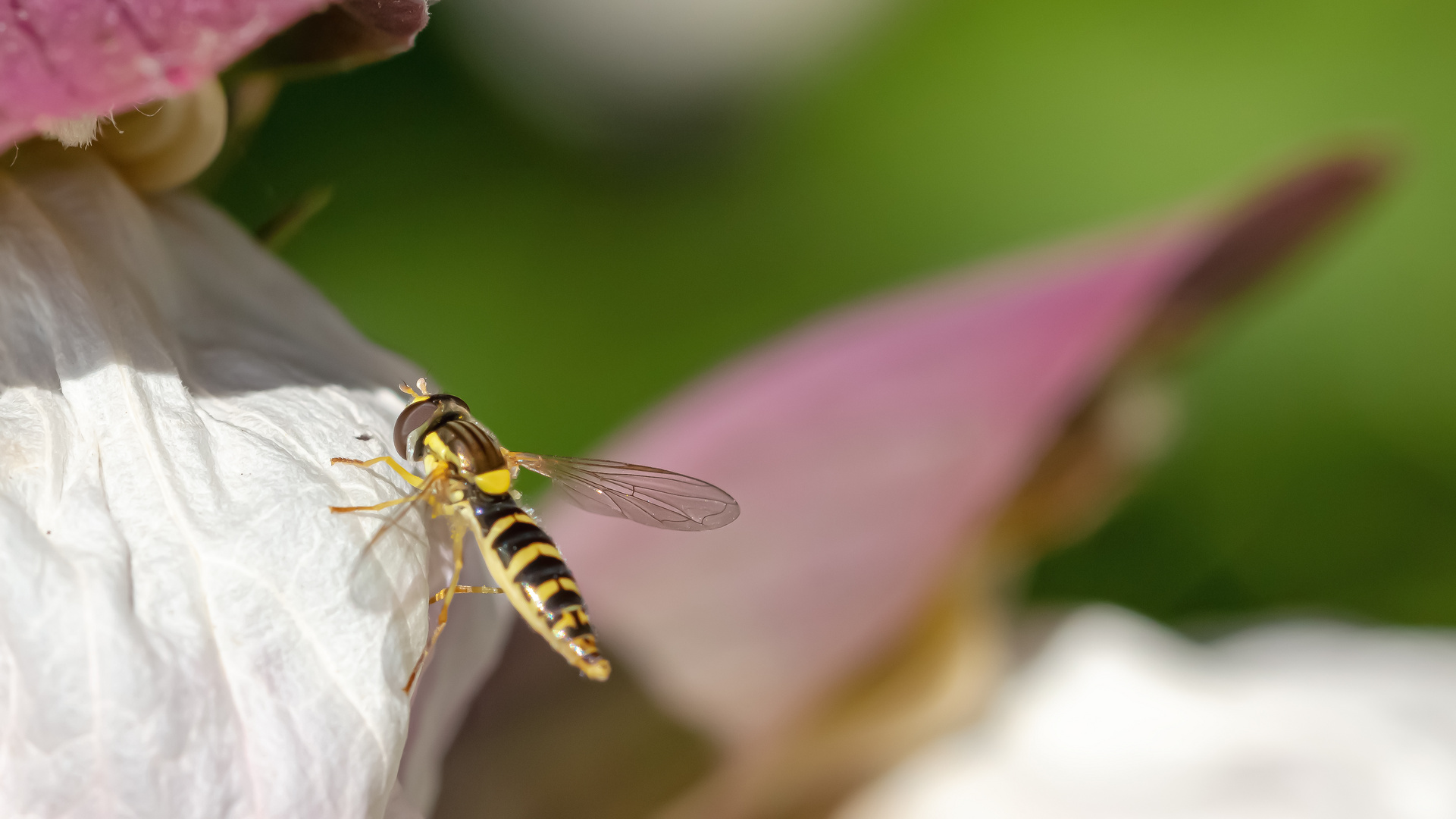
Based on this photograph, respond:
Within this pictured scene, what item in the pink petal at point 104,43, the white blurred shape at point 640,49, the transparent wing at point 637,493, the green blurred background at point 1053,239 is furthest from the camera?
the white blurred shape at point 640,49

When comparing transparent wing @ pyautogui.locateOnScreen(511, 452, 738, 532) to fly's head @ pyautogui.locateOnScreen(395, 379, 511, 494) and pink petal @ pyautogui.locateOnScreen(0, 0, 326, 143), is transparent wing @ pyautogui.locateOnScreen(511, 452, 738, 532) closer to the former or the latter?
fly's head @ pyautogui.locateOnScreen(395, 379, 511, 494)

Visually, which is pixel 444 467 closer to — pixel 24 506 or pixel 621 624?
pixel 24 506

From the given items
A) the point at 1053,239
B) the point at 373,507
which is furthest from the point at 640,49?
the point at 373,507

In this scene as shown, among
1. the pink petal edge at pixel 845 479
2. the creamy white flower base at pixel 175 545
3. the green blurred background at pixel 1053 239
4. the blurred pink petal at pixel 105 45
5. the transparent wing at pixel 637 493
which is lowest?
the creamy white flower base at pixel 175 545

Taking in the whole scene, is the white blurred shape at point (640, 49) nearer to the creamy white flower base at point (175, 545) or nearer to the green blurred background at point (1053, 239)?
the green blurred background at point (1053, 239)

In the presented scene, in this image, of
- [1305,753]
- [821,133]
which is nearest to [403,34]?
[1305,753]

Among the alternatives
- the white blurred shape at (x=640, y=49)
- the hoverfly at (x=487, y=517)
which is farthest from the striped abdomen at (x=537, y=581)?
the white blurred shape at (x=640, y=49)
